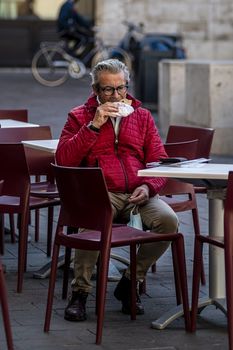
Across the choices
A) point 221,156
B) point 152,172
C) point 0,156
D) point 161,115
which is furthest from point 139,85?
point 152,172

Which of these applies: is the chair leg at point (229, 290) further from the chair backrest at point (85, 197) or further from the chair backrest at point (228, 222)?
the chair backrest at point (85, 197)

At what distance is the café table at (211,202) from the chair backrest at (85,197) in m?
0.23

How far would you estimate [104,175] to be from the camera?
21.5 ft

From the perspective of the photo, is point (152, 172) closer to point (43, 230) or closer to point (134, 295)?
point (134, 295)

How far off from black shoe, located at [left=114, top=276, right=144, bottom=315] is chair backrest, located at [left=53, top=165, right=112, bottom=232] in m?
0.62

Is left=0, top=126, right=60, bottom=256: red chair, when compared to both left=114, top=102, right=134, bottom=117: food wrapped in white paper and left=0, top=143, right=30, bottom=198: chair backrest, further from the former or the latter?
left=114, top=102, right=134, bottom=117: food wrapped in white paper

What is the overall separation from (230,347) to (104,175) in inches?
51.6

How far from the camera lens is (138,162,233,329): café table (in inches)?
235

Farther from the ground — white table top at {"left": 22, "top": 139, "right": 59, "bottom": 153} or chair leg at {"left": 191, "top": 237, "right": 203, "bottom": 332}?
white table top at {"left": 22, "top": 139, "right": 59, "bottom": 153}

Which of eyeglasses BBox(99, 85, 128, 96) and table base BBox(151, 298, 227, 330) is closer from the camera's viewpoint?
table base BBox(151, 298, 227, 330)

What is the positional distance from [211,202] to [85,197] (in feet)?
2.40

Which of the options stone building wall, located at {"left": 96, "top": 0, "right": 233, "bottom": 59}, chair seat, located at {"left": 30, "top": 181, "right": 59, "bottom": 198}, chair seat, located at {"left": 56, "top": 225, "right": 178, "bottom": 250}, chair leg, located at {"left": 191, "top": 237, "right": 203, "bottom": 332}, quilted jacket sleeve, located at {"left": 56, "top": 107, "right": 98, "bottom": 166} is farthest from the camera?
stone building wall, located at {"left": 96, "top": 0, "right": 233, "bottom": 59}

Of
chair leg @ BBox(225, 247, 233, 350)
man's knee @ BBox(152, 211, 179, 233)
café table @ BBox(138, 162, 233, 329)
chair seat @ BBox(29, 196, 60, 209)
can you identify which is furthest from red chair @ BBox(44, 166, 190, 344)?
chair seat @ BBox(29, 196, 60, 209)

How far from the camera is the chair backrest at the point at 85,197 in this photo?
6004mm
